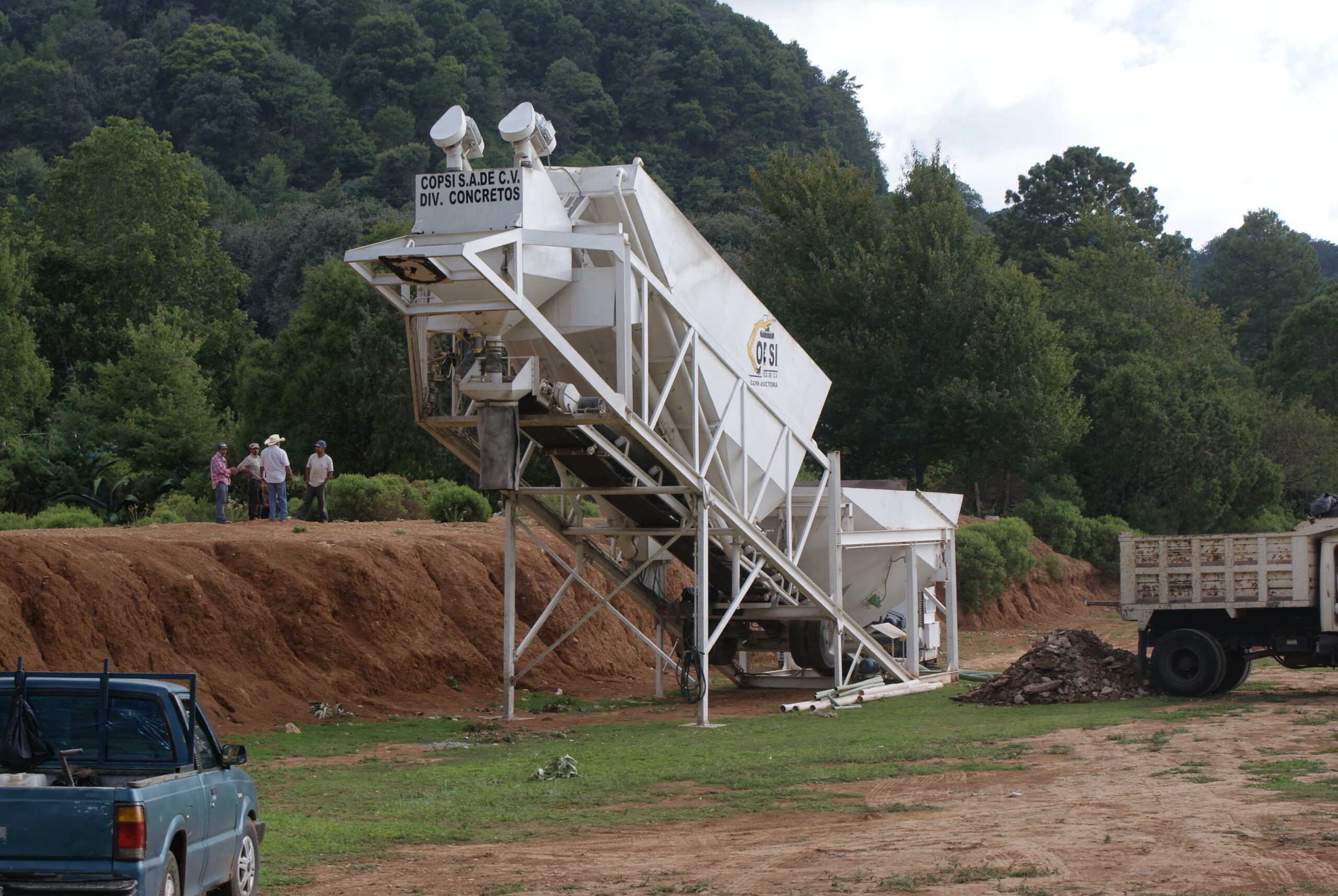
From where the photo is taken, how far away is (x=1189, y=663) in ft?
66.4

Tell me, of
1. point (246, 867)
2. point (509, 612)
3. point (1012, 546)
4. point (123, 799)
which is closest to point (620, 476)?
point (509, 612)

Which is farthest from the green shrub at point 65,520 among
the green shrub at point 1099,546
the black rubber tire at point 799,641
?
the green shrub at point 1099,546

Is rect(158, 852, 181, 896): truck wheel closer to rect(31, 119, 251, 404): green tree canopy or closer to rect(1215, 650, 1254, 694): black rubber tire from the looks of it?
rect(1215, 650, 1254, 694): black rubber tire

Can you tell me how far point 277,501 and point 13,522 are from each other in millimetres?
5929

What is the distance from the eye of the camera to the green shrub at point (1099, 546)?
1843 inches

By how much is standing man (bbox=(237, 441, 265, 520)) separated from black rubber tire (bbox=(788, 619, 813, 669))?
1027 cm

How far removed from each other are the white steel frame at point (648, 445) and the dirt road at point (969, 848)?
5631 millimetres

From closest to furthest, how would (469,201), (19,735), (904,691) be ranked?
(19,735)
(469,201)
(904,691)

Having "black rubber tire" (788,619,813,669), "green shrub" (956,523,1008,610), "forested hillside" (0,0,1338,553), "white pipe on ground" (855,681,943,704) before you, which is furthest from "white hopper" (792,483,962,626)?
"forested hillside" (0,0,1338,553)

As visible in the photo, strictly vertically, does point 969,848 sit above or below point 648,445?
below

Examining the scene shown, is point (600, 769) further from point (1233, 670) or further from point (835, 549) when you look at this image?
point (1233, 670)

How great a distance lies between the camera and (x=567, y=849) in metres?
10.4

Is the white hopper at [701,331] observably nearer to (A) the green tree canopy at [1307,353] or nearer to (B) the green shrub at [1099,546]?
(B) the green shrub at [1099,546]

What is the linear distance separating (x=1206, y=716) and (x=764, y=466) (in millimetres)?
6958
